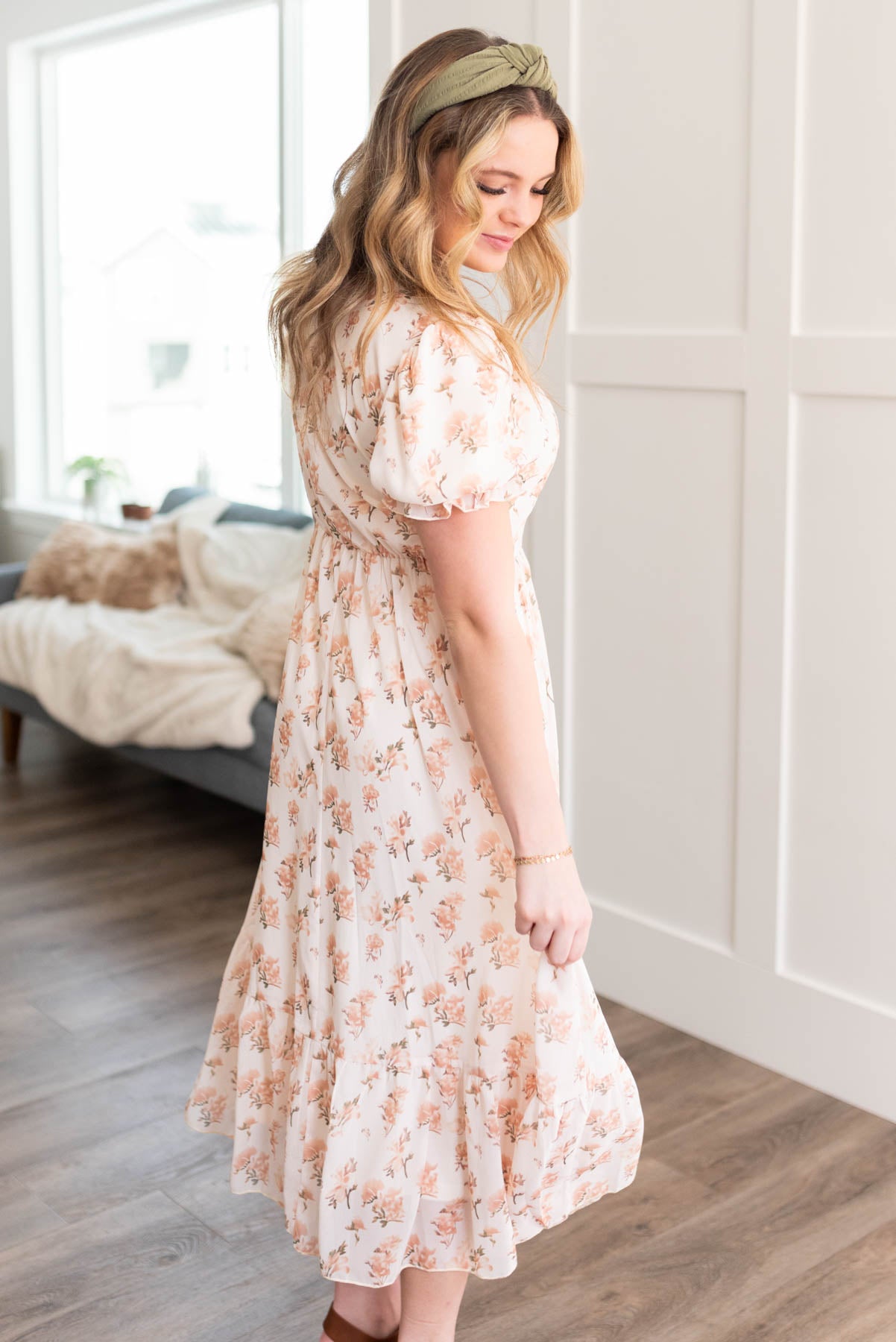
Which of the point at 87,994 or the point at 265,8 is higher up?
the point at 265,8

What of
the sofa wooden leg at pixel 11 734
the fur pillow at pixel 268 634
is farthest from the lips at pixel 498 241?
the sofa wooden leg at pixel 11 734

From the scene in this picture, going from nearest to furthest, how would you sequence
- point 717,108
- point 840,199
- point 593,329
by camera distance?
point 840,199 → point 717,108 → point 593,329

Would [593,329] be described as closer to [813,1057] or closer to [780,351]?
[780,351]

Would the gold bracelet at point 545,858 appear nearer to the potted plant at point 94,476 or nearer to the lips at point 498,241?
the lips at point 498,241

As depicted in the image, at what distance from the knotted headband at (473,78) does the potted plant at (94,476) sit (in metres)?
3.98

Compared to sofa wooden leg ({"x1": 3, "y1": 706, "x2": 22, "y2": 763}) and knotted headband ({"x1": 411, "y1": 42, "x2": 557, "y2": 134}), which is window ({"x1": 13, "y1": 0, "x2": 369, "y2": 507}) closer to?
sofa wooden leg ({"x1": 3, "y1": 706, "x2": 22, "y2": 763})

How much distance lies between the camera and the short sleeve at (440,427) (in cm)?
120

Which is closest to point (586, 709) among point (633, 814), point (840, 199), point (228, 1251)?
point (633, 814)

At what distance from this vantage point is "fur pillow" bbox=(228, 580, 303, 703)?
3391 mm

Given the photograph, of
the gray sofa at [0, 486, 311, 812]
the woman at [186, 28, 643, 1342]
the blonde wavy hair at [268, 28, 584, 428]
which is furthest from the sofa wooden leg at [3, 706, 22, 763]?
the blonde wavy hair at [268, 28, 584, 428]

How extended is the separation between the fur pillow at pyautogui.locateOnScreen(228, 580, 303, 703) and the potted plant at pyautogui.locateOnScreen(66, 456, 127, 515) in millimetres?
1658

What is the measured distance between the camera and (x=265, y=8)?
441cm

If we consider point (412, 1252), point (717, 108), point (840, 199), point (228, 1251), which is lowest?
point (228, 1251)

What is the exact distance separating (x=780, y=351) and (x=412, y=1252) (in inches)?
58.4
